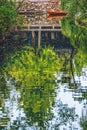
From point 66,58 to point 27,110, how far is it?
1507 cm

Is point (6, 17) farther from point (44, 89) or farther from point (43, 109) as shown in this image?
point (43, 109)

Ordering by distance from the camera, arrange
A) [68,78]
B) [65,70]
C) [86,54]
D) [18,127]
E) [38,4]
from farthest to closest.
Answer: [38,4] < [86,54] < [65,70] < [68,78] < [18,127]

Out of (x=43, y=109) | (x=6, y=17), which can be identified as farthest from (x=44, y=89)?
(x=6, y=17)

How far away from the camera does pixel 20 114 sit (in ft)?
55.7

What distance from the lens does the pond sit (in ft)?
52.9

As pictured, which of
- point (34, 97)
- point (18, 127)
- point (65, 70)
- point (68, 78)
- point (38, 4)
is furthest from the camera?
point (38, 4)

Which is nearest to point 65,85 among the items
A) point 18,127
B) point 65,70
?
point 65,70

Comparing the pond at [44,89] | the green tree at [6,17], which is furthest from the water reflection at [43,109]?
the green tree at [6,17]

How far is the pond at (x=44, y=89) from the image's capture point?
16.1m

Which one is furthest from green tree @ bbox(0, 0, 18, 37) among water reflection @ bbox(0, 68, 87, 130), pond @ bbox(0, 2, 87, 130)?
water reflection @ bbox(0, 68, 87, 130)

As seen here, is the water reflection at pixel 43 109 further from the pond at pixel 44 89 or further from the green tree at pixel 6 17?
the green tree at pixel 6 17

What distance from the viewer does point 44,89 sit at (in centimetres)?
2130

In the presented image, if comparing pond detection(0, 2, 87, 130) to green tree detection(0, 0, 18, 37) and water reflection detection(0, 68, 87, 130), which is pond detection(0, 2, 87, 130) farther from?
green tree detection(0, 0, 18, 37)

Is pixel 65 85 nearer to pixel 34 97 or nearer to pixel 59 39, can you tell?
pixel 34 97
